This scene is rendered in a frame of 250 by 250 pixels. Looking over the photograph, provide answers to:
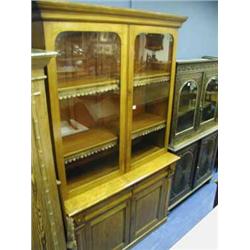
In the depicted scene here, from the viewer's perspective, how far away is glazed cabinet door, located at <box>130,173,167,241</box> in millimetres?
1784

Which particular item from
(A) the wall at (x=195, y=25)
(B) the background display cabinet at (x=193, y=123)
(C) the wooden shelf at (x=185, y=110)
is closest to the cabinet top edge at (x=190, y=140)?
(B) the background display cabinet at (x=193, y=123)

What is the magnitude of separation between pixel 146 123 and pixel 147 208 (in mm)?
745

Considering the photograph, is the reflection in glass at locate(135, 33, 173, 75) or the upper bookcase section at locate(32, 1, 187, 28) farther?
the reflection in glass at locate(135, 33, 173, 75)

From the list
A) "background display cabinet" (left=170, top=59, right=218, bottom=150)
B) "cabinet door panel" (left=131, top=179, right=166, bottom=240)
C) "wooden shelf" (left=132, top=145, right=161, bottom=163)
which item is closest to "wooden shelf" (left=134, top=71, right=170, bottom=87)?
"background display cabinet" (left=170, top=59, right=218, bottom=150)

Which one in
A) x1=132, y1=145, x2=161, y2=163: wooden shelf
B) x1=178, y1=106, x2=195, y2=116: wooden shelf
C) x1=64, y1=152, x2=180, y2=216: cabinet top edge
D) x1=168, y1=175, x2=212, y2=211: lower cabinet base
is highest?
x1=178, y1=106, x2=195, y2=116: wooden shelf

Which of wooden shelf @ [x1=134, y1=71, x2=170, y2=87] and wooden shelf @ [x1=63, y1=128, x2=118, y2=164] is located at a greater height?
wooden shelf @ [x1=134, y1=71, x2=170, y2=87]

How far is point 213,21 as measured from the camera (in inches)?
105

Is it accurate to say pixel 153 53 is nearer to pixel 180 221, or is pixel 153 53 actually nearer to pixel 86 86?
pixel 86 86

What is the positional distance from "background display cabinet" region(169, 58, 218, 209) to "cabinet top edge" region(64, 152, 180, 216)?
0.71 feet

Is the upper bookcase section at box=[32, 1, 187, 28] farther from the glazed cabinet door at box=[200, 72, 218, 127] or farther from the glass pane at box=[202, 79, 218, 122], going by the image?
the glass pane at box=[202, 79, 218, 122]

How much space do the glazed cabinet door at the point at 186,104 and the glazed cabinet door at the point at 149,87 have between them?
13 centimetres

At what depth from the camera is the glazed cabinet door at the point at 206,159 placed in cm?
246
